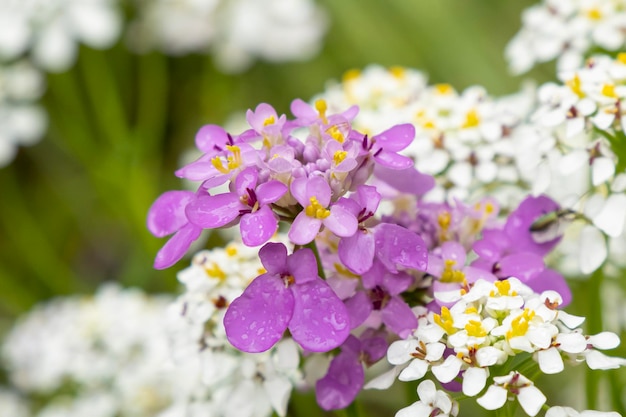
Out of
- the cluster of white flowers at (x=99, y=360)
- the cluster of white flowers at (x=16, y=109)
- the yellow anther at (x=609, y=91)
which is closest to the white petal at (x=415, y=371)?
the yellow anther at (x=609, y=91)

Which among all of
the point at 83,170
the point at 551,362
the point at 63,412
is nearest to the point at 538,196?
the point at 551,362

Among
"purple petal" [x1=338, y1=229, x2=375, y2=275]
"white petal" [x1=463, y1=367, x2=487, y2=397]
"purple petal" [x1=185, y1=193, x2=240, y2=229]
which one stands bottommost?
"white petal" [x1=463, y1=367, x2=487, y2=397]

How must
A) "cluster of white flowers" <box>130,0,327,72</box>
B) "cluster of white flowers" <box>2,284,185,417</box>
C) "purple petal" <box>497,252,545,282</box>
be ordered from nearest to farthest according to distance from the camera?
"purple petal" <box>497,252,545,282</box>
"cluster of white flowers" <box>2,284,185,417</box>
"cluster of white flowers" <box>130,0,327,72</box>

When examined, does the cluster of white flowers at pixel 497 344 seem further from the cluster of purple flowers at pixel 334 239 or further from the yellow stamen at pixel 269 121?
the yellow stamen at pixel 269 121

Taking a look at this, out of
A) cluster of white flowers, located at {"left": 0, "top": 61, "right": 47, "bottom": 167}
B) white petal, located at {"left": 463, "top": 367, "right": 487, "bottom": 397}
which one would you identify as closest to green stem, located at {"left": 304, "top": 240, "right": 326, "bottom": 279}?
white petal, located at {"left": 463, "top": 367, "right": 487, "bottom": 397}

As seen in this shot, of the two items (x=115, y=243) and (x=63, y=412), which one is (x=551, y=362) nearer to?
(x=63, y=412)

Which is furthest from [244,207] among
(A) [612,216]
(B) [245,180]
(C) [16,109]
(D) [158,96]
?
(D) [158,96]

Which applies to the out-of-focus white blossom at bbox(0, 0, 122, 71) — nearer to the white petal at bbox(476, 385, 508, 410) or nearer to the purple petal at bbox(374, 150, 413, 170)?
the purple petal at bbox(374, 150, 413, 170)
